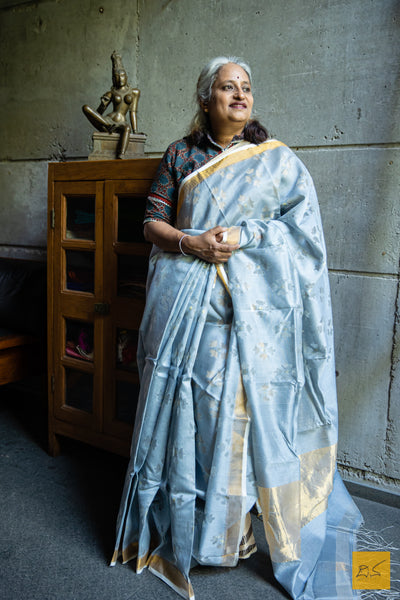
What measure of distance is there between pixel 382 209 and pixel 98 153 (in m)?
1.26

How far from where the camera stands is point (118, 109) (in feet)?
7.43

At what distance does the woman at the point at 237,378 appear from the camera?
5.13 feet

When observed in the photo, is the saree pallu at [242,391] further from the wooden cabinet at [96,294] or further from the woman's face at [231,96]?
the wooden cabinet at [96,294]

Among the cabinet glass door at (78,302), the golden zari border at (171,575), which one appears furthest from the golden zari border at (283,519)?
the cabinet glass door at (78,302)

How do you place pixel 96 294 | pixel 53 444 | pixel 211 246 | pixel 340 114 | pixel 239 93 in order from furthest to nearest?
1. pixel 53 444
2. pixel 96 294
3. pixel 340 114
4. pixel 239 93
5. pixel 211 246

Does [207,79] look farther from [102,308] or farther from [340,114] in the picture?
[102,308]

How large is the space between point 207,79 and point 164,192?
42 centimetres

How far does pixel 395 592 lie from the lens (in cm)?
158

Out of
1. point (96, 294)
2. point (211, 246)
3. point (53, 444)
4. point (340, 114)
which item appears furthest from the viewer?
point (53, 444)

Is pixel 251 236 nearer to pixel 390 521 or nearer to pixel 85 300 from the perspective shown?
pixel 85 300

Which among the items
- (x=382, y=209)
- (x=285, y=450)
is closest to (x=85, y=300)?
(x=285, y=450)

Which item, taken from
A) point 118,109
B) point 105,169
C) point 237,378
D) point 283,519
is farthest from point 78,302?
point 283,519

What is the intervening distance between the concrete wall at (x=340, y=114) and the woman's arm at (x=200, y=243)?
0.79 meters

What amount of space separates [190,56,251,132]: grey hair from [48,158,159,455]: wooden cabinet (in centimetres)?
27
